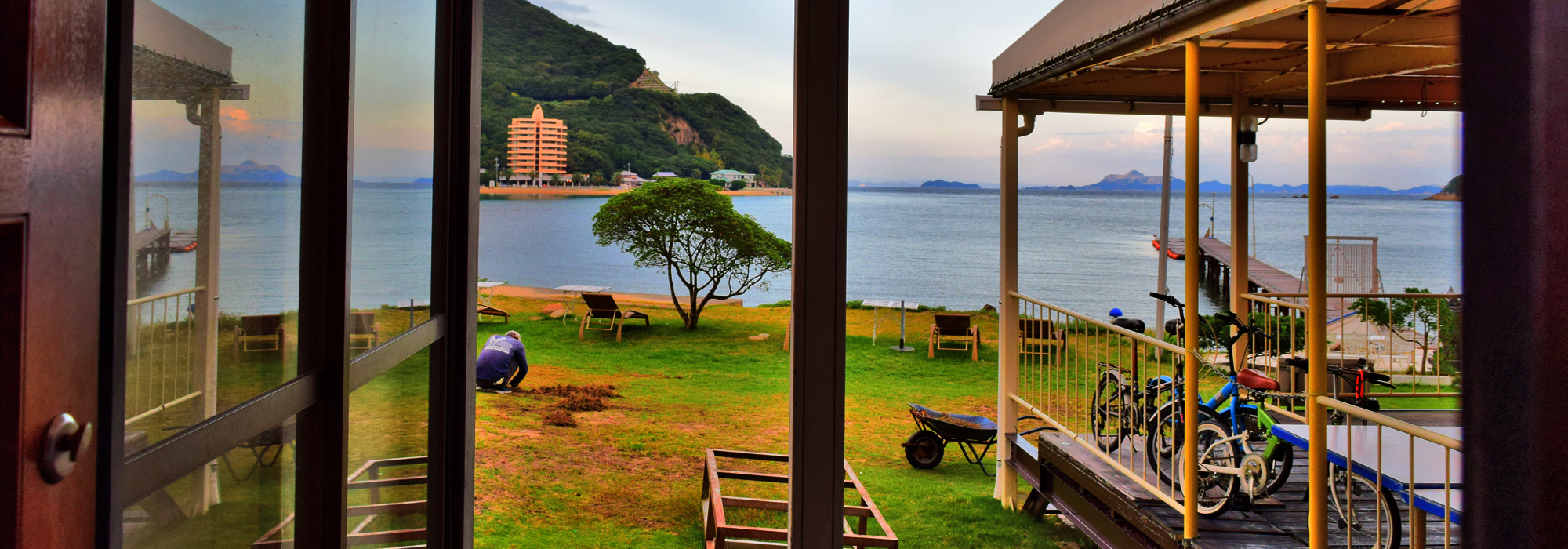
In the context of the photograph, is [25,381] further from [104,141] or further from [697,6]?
[697,6]

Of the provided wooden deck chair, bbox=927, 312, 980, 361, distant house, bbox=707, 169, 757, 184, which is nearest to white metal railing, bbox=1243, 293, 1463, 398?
wooden deck chair, bbox=927, 312, 980, 361

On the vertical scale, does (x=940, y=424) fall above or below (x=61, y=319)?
below

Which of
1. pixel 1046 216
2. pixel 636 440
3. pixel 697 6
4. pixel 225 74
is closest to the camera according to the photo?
pixel 225 74

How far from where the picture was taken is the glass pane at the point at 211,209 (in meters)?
0.56

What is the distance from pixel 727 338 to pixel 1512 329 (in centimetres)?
1252

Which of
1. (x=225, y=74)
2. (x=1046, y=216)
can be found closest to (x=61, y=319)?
(x=225, y=74)

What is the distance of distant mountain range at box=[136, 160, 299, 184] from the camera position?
580 mm

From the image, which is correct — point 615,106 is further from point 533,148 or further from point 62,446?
point 62,446

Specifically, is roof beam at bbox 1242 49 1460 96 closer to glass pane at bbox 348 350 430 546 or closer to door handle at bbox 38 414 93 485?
glass pane at bbox 348 350 430 546

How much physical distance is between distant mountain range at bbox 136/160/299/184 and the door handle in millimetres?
188

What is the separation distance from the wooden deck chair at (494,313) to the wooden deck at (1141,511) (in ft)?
30.7

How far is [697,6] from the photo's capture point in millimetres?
14070

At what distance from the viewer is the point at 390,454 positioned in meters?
1.14

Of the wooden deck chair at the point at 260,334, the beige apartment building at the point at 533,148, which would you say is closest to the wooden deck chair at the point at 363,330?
the wooden deck chair at the point at 260,334
